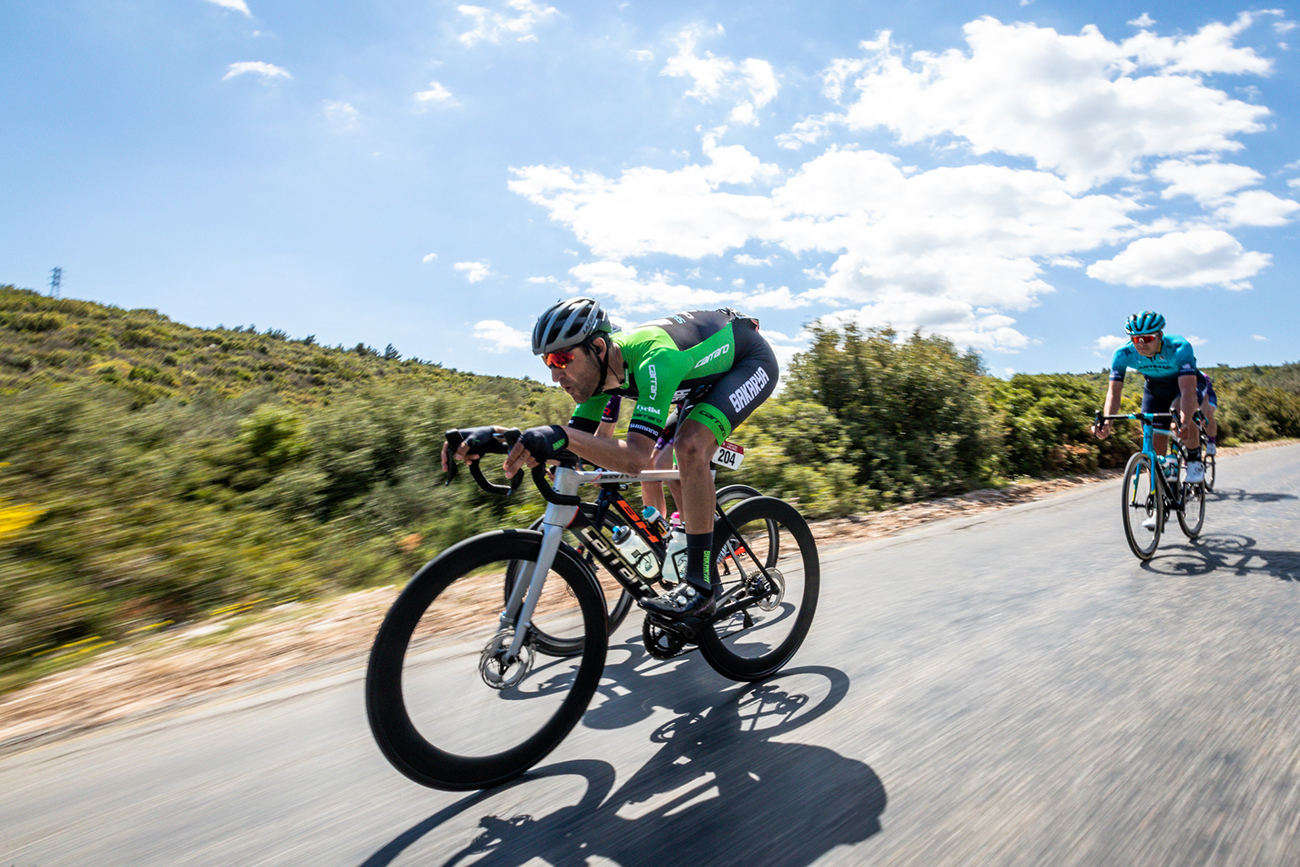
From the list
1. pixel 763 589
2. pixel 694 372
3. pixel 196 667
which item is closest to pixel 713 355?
pixel 694 372

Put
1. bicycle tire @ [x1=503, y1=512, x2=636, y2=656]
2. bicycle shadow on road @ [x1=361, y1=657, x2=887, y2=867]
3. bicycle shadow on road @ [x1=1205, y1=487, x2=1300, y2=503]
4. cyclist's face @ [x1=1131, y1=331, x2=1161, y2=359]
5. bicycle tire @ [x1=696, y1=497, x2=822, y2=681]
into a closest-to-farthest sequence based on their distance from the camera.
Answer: bicycle shadow on road @ [x1=361, y1=657, x2=887, y2=867] → bicycle tire @ [x1=503, y1=512, x2=636, y2=656] → bicycle tire @ [x1=696, y1=497, x2=822, y2=681] → cyclist's face @ [x1=1131, y1=331, x2=1161, y2=359] → bicycle shadow on road @ [x1=1205, y1=487, x2=1300, y2=503]

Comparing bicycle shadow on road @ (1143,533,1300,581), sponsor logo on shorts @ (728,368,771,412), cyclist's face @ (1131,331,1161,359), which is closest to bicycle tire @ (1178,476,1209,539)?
bicycle shadow on road @ (1143,533,1300,581)

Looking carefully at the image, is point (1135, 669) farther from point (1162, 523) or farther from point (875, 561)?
point (1162, 523)

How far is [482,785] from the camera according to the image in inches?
97.3

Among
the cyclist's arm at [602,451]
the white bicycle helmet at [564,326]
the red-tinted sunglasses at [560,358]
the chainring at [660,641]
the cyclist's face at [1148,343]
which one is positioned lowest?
the chainring at [660,641]

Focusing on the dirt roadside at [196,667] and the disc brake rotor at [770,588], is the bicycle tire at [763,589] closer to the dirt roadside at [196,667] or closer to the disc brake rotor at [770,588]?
the disc brake rotor at [770,588]

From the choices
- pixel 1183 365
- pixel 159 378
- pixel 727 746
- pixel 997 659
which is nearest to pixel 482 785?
pixel 727 746

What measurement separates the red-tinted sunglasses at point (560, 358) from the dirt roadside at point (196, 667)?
2.04 meters

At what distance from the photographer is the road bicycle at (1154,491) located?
5.87 m

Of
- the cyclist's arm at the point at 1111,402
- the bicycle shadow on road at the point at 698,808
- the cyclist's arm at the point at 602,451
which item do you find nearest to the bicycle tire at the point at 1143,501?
the cyclist's arm at the point at 1111,402

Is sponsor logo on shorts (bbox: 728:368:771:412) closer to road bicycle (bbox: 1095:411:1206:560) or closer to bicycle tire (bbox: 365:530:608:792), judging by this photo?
bicycle tire (bbox: 365:530:608:792)

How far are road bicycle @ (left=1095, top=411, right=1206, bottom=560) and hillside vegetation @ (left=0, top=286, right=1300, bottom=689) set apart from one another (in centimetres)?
294

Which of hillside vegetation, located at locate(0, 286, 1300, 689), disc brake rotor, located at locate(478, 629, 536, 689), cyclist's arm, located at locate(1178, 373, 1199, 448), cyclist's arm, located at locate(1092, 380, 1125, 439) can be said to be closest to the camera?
disc brake rotor, located at locate(478, 629, 536, 689)

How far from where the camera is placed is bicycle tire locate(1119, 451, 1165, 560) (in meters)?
5.86
